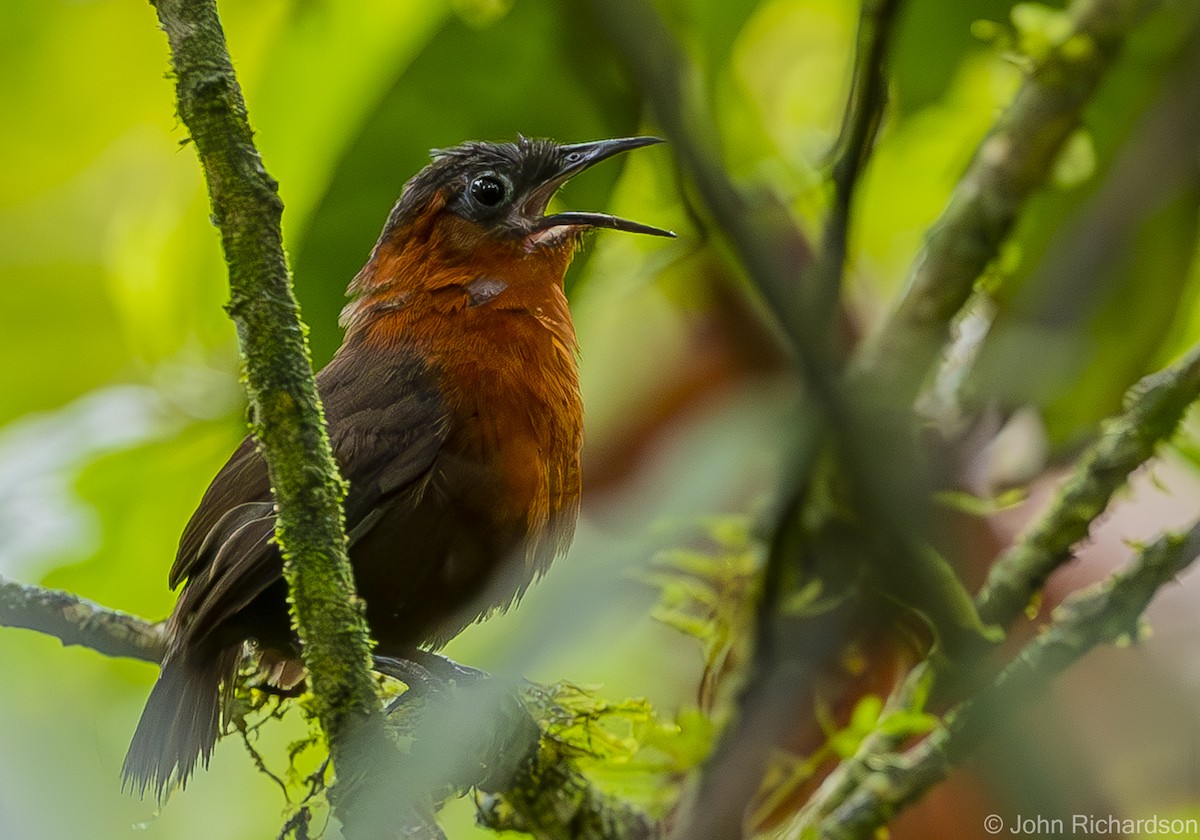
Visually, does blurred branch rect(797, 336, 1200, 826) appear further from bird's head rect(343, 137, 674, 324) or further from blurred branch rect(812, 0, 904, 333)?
bird's head rect(343, 137, 674, 324)

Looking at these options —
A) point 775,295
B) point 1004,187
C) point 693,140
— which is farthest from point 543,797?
point 1004,187

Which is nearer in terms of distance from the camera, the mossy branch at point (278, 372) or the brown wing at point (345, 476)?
the mossy branch at point (278, 372)

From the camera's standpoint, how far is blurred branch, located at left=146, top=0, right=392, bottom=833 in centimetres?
194

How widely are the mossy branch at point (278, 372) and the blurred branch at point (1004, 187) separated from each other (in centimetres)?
145

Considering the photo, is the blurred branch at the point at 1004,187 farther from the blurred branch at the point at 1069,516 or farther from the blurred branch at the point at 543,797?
the blurred branch at the point at 543,797

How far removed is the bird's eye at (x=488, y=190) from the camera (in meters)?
3.43

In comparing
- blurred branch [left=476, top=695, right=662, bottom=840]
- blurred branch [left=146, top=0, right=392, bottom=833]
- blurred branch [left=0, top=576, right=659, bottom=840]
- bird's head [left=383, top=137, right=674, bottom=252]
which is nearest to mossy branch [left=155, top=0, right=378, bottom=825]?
blurred branch [left=146, top=0, right=392, bottom=833]

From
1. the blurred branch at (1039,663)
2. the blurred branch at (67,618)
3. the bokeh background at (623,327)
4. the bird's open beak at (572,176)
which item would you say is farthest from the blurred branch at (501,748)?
the bird's open beak at (572,176)

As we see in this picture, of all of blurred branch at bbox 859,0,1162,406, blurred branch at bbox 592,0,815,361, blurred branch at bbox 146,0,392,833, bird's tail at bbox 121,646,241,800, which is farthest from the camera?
blurred branch at bbox 859,0,1162,406

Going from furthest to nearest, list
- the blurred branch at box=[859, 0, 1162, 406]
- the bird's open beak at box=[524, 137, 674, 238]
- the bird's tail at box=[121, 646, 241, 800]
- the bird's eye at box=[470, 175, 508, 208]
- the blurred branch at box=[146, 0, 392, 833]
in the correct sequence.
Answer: the bird's eye at box=[470, 175, 508, 208] → the blurred branch at box=[859, 0, 1162, 406] → the bird's open beak at box=[524, 137, 674, 238] → the bird's tail at box=[121, 646, 241, 800] → the blurred branch at box=[146, 0, 392, 833]

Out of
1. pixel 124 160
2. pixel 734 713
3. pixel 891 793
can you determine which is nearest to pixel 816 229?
pixel 734 713

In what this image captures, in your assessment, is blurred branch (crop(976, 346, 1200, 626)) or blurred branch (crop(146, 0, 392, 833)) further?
blurred branch (crop(976, 346, 1200, 626))

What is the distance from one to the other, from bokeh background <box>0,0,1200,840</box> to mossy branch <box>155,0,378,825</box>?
0.54 m

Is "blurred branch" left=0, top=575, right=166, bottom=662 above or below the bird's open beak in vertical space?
below
